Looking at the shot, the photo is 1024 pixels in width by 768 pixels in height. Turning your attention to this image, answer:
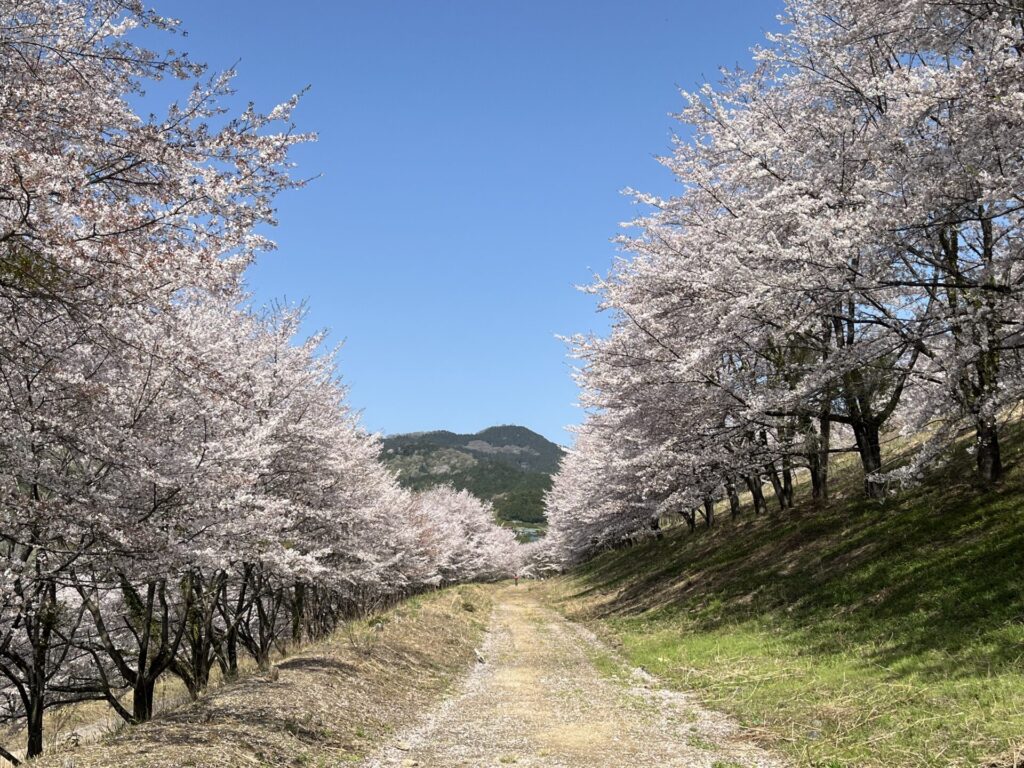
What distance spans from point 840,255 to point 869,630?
20.4ft

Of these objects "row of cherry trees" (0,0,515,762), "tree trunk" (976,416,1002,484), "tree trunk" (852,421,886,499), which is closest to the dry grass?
"row of cherry trees" (0,0,515,762)

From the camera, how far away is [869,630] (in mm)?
10852

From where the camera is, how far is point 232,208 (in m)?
6.56

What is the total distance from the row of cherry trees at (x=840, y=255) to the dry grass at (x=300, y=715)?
776cm

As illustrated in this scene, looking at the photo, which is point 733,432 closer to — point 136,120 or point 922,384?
point 922,384

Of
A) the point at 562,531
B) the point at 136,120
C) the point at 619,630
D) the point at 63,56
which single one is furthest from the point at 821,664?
the point at 562,531

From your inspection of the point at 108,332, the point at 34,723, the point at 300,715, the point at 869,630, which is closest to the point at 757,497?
the point at 869,630

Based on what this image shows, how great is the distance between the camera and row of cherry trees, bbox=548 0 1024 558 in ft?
29.6

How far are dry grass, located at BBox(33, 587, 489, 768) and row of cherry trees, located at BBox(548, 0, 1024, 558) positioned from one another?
7.76m

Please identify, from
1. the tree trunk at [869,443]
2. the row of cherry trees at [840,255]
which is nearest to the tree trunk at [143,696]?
the row of cherry trees at [840,255]

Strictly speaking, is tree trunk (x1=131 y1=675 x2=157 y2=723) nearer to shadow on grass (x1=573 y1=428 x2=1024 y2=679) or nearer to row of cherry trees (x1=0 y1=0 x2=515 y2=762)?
row of cherry trees (x1=0 y1=0 x2=515 y2=762)

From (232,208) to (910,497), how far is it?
663 inches

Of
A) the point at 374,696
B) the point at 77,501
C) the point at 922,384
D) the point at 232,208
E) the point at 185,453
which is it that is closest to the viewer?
the point at 232,208

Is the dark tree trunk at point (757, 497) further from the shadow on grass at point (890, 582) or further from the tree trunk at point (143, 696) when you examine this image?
the tree trunk at point (143, 696)
